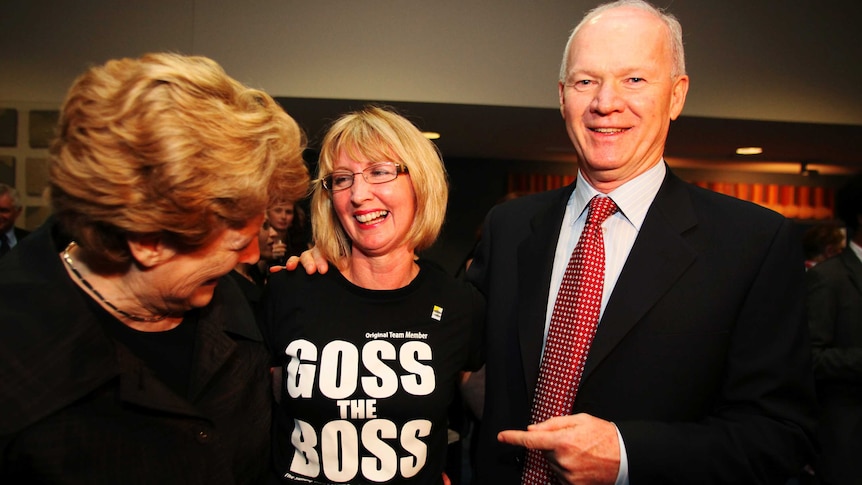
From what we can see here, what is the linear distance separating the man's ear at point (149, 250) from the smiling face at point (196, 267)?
13 millimetres

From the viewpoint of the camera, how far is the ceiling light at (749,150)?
6.59 meters

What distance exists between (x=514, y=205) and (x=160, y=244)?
102 centimetres

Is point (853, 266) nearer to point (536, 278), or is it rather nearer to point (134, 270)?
point (536, 278)

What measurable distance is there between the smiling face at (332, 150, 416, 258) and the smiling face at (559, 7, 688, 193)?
580 millimetres

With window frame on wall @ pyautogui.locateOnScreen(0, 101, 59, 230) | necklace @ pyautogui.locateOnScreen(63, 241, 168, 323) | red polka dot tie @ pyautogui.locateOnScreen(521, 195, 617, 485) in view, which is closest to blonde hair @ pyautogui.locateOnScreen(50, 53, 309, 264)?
necklace @ pyautogui.locateOnScreen(63, 241, 168, 323)

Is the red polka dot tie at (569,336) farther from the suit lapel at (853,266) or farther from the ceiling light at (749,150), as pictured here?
the ceiling light at (749,150)

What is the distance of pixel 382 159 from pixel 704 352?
1.02 metres

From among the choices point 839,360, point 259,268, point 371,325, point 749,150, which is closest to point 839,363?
point 839,360

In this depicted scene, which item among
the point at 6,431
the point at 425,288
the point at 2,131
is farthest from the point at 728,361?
the point at 2,131

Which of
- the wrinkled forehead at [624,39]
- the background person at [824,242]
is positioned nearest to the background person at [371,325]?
the wrinkled forehead at [624,39]

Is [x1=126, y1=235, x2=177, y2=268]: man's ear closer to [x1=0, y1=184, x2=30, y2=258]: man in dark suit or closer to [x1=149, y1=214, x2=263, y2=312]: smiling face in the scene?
[x1=149, y1=214, x2=263, y2=312]: smiling face

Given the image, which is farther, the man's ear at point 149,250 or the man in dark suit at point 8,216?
the man in dark suit at point 8,216

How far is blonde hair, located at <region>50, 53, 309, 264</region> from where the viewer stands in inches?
38.7

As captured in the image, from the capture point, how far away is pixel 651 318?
136 centimetres
